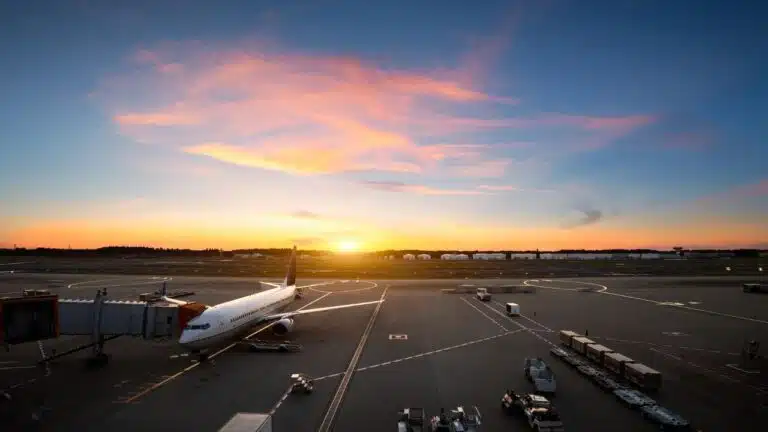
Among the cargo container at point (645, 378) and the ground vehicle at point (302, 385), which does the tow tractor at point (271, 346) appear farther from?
the cargo container at point (645, 378)

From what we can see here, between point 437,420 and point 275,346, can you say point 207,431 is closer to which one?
point 437,420

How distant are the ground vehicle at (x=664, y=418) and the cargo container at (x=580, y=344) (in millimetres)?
14287

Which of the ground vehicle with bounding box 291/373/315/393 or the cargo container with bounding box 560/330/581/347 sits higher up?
the cargo container with bounding box 560/330/581/347

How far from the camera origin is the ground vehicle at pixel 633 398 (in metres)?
29.3

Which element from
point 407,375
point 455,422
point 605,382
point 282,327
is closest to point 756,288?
point 605,382

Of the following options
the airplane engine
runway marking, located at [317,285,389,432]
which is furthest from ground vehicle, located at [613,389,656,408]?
the airplane engine

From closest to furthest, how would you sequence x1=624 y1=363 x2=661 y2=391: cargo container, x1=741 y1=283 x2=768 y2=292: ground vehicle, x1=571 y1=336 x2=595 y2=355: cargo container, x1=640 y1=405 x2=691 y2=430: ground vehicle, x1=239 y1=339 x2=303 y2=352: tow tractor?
x1=640 y1=405 x2=691 y2=430: ground vehicle < x1=624 y1=363 x2=661 y2=391: cargo container < x1=571 y1=336 x2=595 y2=355: cargo container < x1=239 y1=339 x2=303 y2=352: tow tractor < x1=741 y1=283 x2=768 y2=292: ground vehicle

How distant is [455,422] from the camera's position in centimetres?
2489

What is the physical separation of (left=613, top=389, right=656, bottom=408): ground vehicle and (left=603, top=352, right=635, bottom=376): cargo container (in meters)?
4.60

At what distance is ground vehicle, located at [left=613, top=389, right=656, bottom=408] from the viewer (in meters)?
29.3

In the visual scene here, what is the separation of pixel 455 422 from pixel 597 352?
69.5 ft

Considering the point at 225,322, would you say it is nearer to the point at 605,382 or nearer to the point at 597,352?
the point at 605,382

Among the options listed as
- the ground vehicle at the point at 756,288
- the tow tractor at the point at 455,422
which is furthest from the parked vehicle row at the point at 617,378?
the ground vehicle at the point at 756,288

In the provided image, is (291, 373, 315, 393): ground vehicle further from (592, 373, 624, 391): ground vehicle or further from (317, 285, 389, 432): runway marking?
(592, 373, 624, 391): ground vehicle
